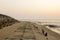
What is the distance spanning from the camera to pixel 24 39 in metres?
19.9

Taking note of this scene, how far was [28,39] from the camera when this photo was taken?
2019 centimetres

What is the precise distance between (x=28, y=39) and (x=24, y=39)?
1.59 feet
